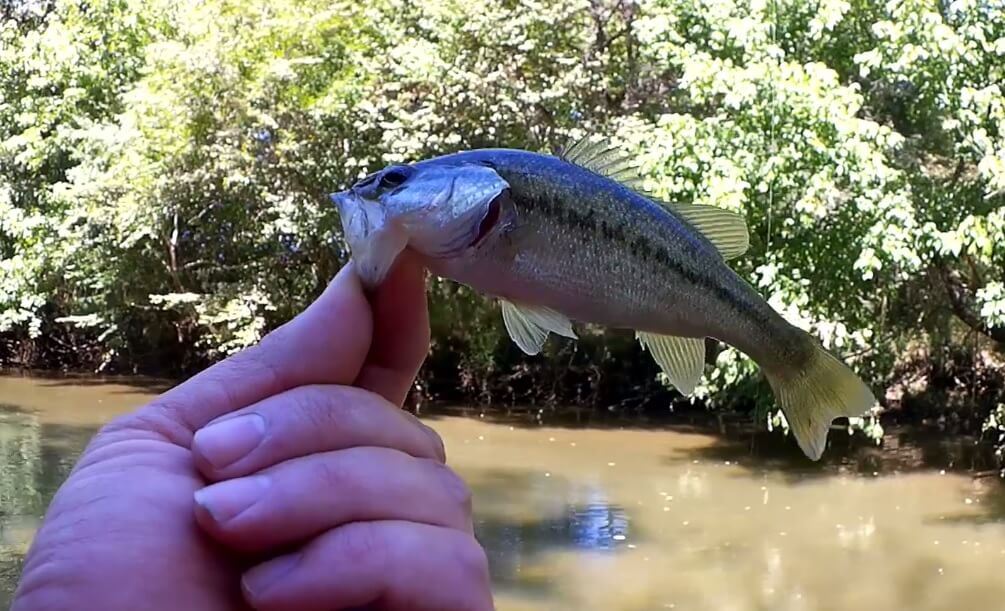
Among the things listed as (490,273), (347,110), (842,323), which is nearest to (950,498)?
(842,323)

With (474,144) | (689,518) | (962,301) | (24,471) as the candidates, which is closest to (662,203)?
(689,518)

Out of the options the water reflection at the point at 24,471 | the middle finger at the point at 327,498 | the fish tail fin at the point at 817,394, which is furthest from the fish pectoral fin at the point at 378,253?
the water reflection at the point at 24,471

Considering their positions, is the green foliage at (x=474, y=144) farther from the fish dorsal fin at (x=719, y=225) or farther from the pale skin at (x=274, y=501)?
the pale skin at (x=274, y=501)

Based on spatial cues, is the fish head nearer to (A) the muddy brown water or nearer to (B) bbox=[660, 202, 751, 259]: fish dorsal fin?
(B) bbox=[660, 202, 751, 259]: fish dorsal fin

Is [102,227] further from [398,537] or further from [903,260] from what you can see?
[398,537]

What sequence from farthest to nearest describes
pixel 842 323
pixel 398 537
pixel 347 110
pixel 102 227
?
pixel 102 227
pixel 347 110
pixel 842 323
pixel 398 537

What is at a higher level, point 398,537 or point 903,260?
point 903,260

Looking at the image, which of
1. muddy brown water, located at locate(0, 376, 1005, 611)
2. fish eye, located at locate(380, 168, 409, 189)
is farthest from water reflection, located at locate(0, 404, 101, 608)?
fish eye, located at locate(380, 168, 409, 189)
